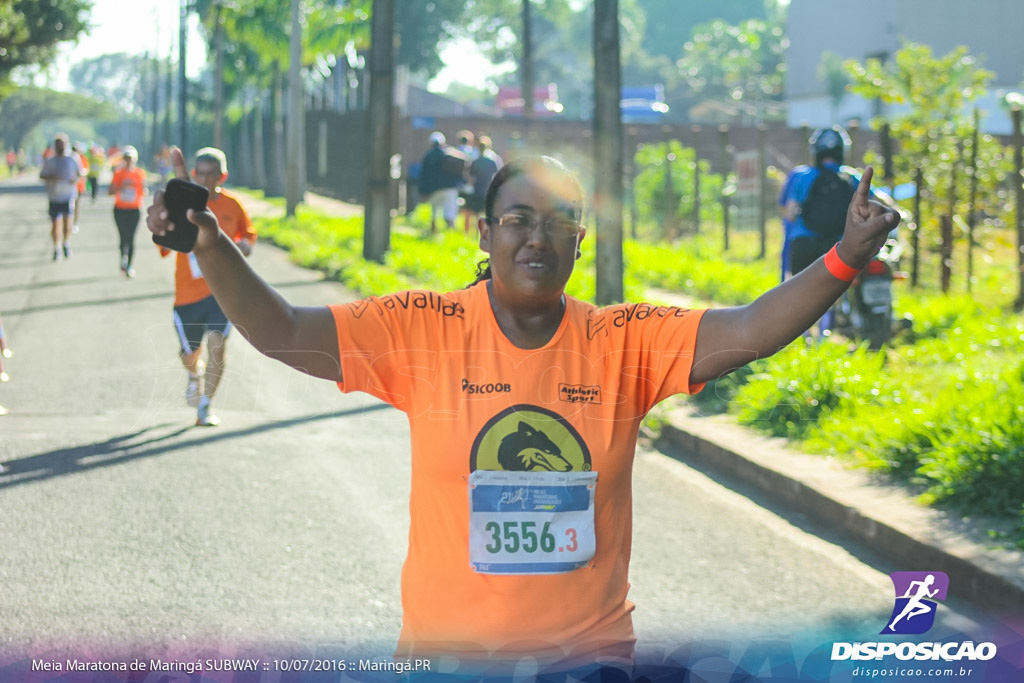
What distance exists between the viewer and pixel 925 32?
49500 mm

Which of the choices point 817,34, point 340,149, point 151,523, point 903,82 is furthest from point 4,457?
point 817,34

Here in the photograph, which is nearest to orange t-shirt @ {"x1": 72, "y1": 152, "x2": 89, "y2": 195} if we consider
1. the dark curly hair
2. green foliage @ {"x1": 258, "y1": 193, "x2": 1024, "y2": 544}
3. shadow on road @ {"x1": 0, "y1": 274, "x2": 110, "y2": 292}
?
shadow on road @ {"x1": 0, "y1": 274, "x2": 110, "y2": 292}

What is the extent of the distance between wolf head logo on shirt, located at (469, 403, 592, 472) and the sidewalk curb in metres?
3.01

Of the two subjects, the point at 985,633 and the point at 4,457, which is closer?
the point at 985,633

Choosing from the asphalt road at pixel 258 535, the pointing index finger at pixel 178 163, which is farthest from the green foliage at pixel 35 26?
the pointing index finger at pixel 178 163

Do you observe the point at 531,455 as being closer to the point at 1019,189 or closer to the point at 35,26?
the point at 1019,189

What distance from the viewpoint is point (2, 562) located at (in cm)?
533

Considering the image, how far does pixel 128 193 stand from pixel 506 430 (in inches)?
467

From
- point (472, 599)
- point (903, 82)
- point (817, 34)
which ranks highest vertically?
point (817, 34)

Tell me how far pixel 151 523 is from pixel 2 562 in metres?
0.73

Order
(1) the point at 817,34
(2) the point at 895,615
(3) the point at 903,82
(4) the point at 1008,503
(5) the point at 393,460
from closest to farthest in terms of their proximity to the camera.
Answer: (2) the point at 895,615
(4) the point at 1008,503
(5) the point at 393,460
(3) the point at 903,82
(1) the point at 817,34

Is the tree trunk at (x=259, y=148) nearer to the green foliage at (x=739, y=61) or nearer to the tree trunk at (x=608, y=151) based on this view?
the tree trunk at (x=608, y=151)

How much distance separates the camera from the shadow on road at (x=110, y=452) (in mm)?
6664

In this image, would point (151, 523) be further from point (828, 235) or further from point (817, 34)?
point (817, 34)
